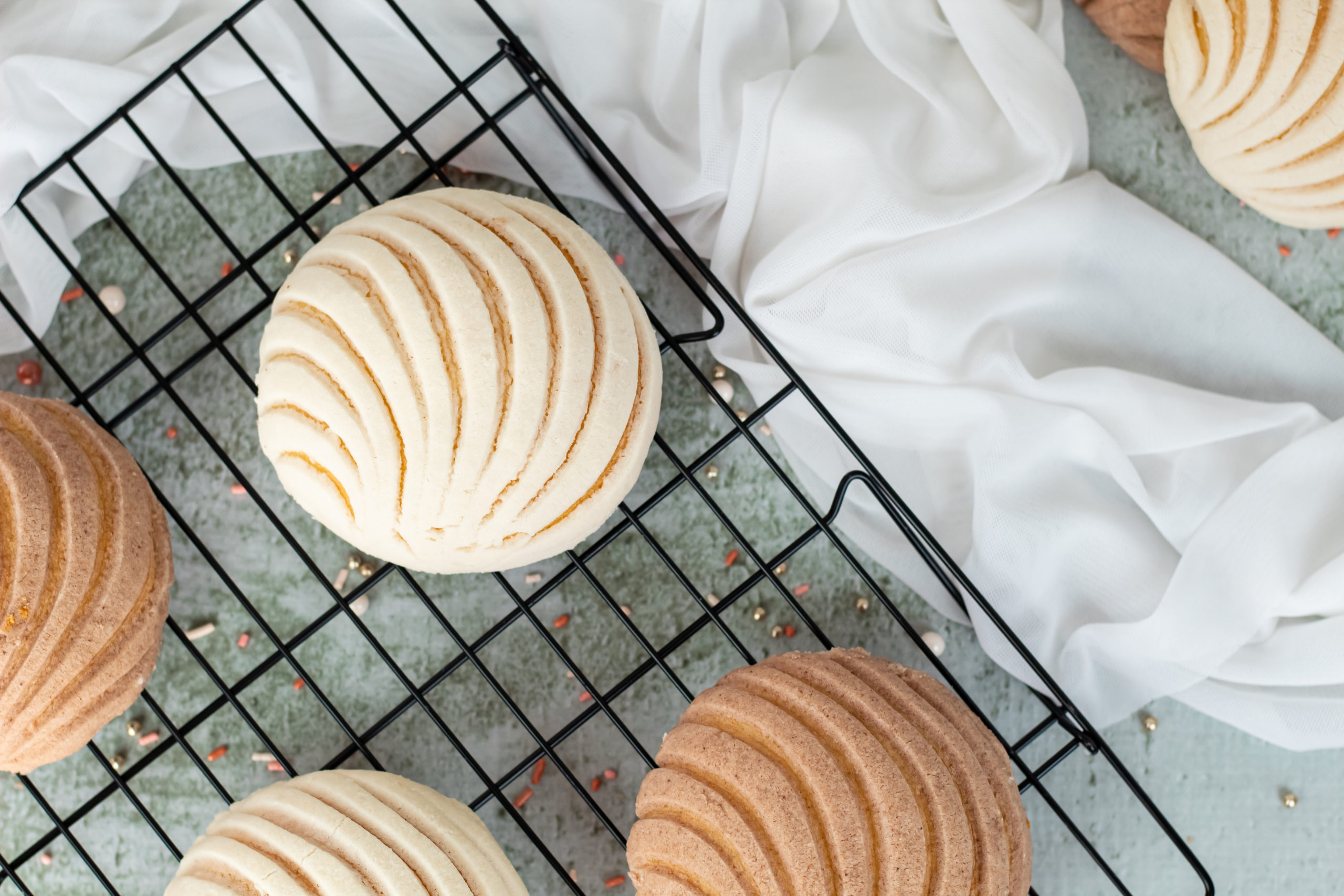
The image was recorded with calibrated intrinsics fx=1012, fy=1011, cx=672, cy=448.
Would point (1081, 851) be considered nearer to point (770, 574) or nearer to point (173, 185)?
point (770, 574)

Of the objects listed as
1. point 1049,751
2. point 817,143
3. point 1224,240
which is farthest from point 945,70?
point 1049,751

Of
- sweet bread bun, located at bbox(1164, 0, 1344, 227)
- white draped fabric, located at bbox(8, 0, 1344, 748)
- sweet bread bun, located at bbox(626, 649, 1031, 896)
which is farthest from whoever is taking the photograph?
white draped fabric, located at bbox(8, 0, 1344, 748)

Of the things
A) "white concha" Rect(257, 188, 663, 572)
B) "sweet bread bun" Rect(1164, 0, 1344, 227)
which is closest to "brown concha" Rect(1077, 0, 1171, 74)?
"sweet bread bun" Rect(1164, 0, 1344, 227)

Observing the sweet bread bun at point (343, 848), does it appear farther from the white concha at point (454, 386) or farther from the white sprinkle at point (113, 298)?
the white sprinkle at point (113, 298)

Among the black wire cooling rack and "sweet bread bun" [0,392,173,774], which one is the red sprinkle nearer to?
the black wire cooling rack

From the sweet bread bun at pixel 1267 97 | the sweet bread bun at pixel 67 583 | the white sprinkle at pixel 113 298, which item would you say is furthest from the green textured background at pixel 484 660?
the sweet bread bun at pixel 1267 97
